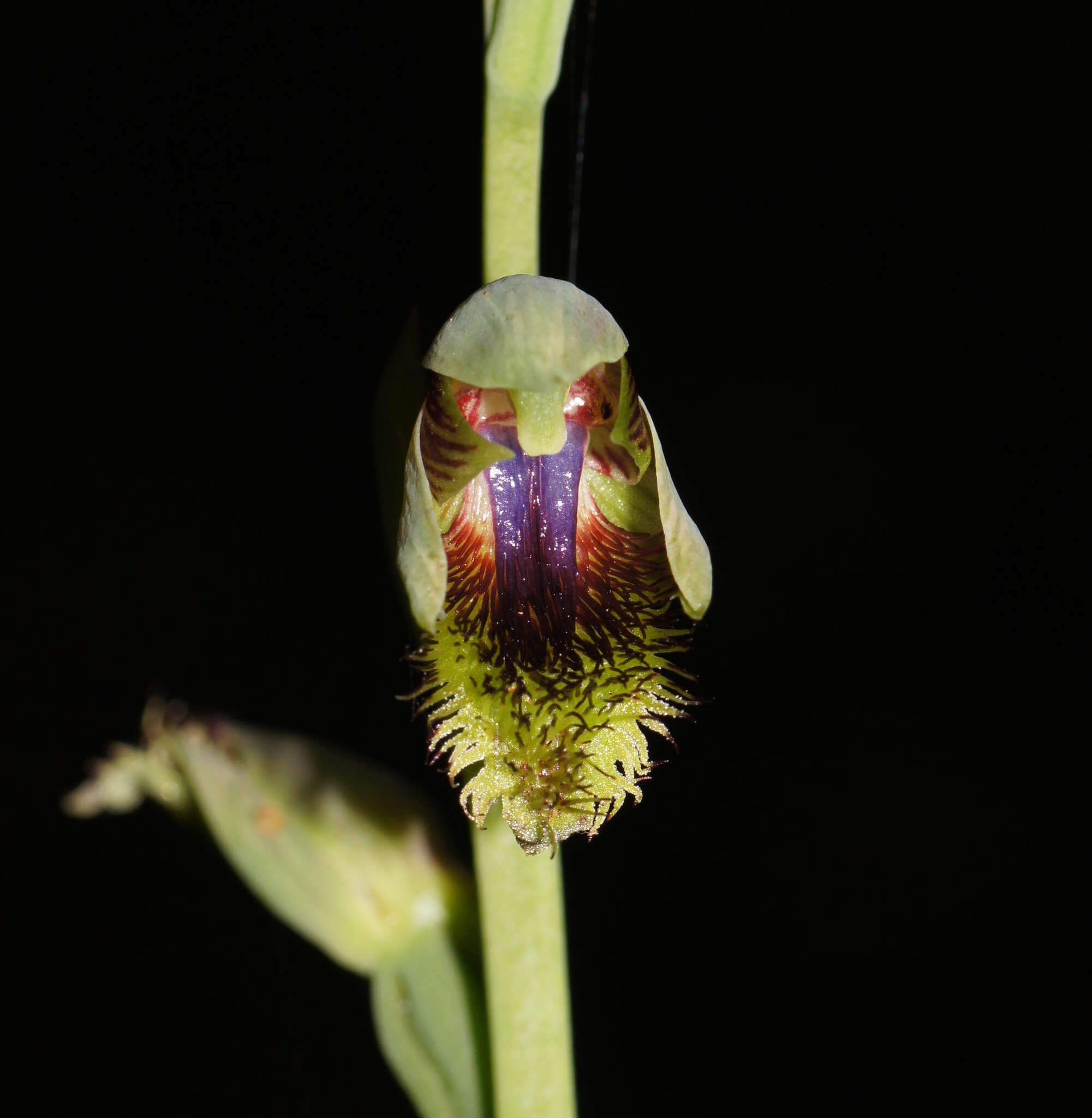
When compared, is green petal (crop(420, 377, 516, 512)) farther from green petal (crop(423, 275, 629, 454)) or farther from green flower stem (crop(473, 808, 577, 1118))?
green flower stem (crop(473, 808, 577, 1118))

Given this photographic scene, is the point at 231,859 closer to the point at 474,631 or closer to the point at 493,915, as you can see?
the point at 493,915

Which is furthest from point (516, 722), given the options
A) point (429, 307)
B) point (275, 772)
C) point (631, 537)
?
point (429, 307)

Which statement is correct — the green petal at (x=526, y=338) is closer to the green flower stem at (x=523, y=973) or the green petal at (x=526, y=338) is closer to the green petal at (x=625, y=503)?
the green petal at (x=625, y=503)

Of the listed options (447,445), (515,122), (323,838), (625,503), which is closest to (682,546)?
(625,503)

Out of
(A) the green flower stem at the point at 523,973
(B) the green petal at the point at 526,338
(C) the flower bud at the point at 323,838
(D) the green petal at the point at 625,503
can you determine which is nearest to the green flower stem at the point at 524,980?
(A) the green flower stem at the point at 523,973

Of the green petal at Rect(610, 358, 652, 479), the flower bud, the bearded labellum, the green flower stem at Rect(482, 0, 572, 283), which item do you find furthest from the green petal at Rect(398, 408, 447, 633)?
the flower bud

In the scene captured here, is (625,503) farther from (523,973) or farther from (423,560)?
(523,973)

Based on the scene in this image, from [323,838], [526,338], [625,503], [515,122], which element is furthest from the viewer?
[323,838]
